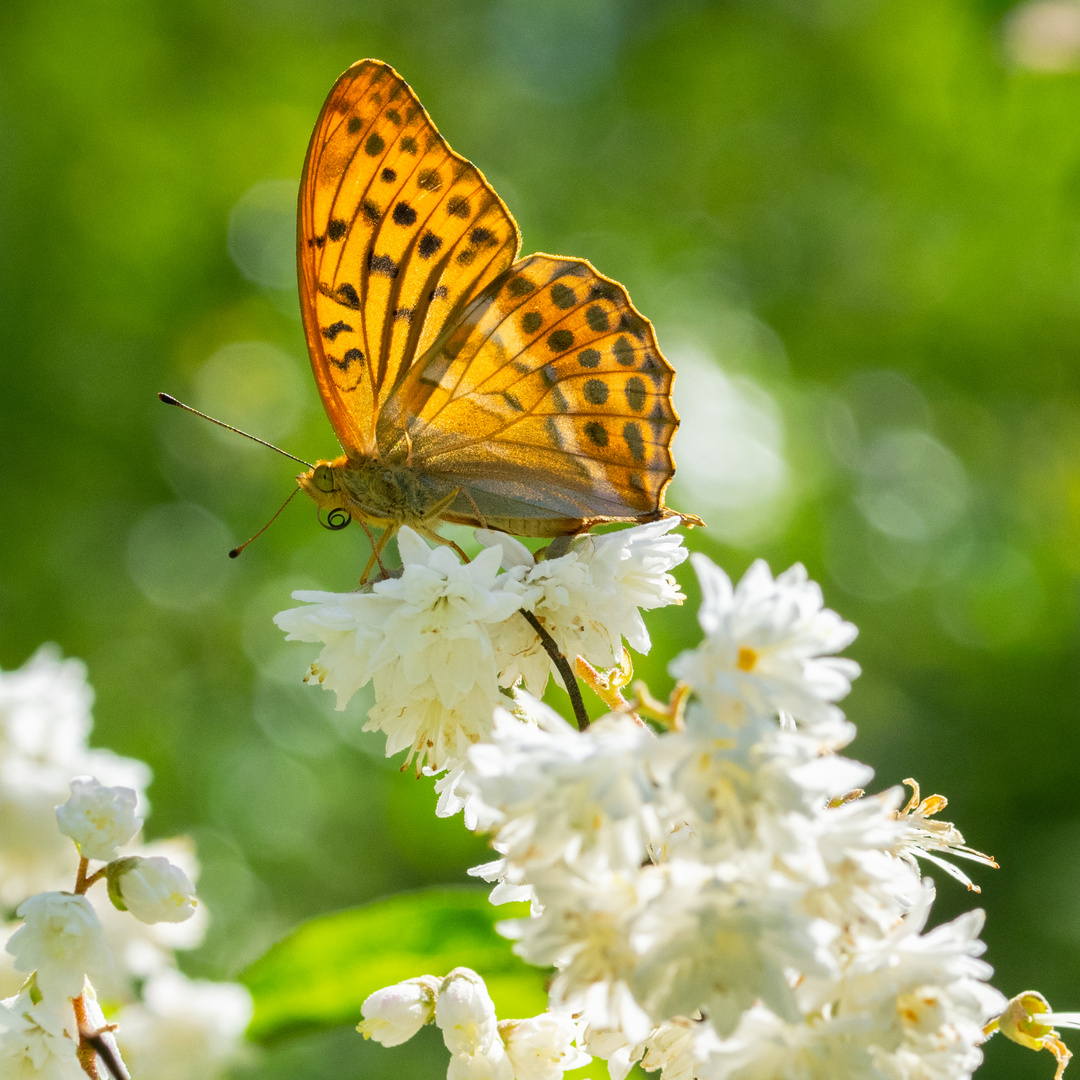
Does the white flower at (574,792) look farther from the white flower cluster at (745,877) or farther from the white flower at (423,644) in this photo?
the white flower at (423,644)

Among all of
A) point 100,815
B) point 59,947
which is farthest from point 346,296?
point 59,947

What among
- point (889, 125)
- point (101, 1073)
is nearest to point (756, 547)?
point (101, 1073)

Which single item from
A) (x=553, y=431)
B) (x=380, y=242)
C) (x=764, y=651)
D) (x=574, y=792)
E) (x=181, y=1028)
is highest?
(x=380, y=242)

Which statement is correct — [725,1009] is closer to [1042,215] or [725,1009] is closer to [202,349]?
[202,349]

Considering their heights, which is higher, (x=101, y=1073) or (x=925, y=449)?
(x=925, y=449)

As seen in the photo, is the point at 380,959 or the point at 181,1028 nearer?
the point at 380,959

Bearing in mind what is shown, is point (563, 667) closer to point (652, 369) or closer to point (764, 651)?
point (764, 651)

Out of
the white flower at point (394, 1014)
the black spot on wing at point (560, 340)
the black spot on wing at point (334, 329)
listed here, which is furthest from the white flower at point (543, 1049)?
the black spot on wing at point (334, 329)
